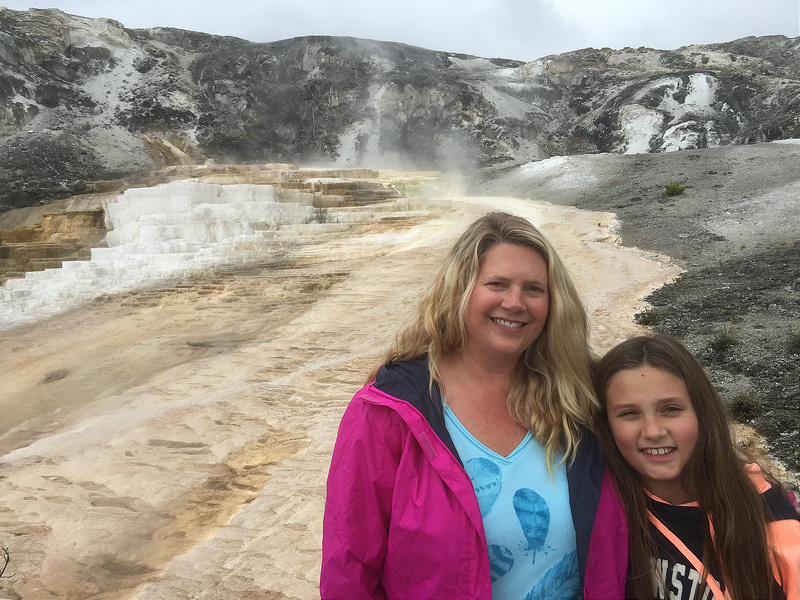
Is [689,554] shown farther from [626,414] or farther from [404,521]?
[404,521]

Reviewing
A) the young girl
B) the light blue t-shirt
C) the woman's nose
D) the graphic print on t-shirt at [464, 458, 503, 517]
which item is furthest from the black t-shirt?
the woman's nose

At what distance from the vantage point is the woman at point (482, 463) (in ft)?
4.25

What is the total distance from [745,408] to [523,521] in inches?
114

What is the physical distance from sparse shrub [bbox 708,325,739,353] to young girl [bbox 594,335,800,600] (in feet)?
11.2

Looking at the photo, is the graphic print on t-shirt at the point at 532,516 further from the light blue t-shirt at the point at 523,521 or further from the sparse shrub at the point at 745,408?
the sparse shrub at the point at 745,408

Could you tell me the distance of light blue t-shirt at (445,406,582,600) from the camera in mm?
1323

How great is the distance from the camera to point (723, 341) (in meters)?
4.48

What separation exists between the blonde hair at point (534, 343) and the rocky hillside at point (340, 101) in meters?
21.9

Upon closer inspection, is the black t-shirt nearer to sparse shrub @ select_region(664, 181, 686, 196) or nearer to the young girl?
the young girl

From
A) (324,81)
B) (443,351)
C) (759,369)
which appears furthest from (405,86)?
(443,351)

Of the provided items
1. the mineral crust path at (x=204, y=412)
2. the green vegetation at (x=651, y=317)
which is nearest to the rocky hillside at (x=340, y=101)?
the mineral crust path at (x=204, y=412)

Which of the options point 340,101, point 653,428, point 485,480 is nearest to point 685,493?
point 653,428

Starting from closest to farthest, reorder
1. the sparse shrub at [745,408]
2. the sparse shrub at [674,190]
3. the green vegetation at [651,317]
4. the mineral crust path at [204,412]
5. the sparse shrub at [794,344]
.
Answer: the mineral crust path at [204,412] → the sparse shrub at [745,408] → the sparse shrub at [794,344] → the green vegetation at [651,317] → the sparse shrub at [674,190]

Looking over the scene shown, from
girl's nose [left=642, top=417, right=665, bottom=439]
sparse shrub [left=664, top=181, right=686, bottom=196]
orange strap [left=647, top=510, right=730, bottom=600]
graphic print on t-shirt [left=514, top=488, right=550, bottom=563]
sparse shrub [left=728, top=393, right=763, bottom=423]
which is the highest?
sparse shrub [left=664, top=181, right=686, bottom=196]
